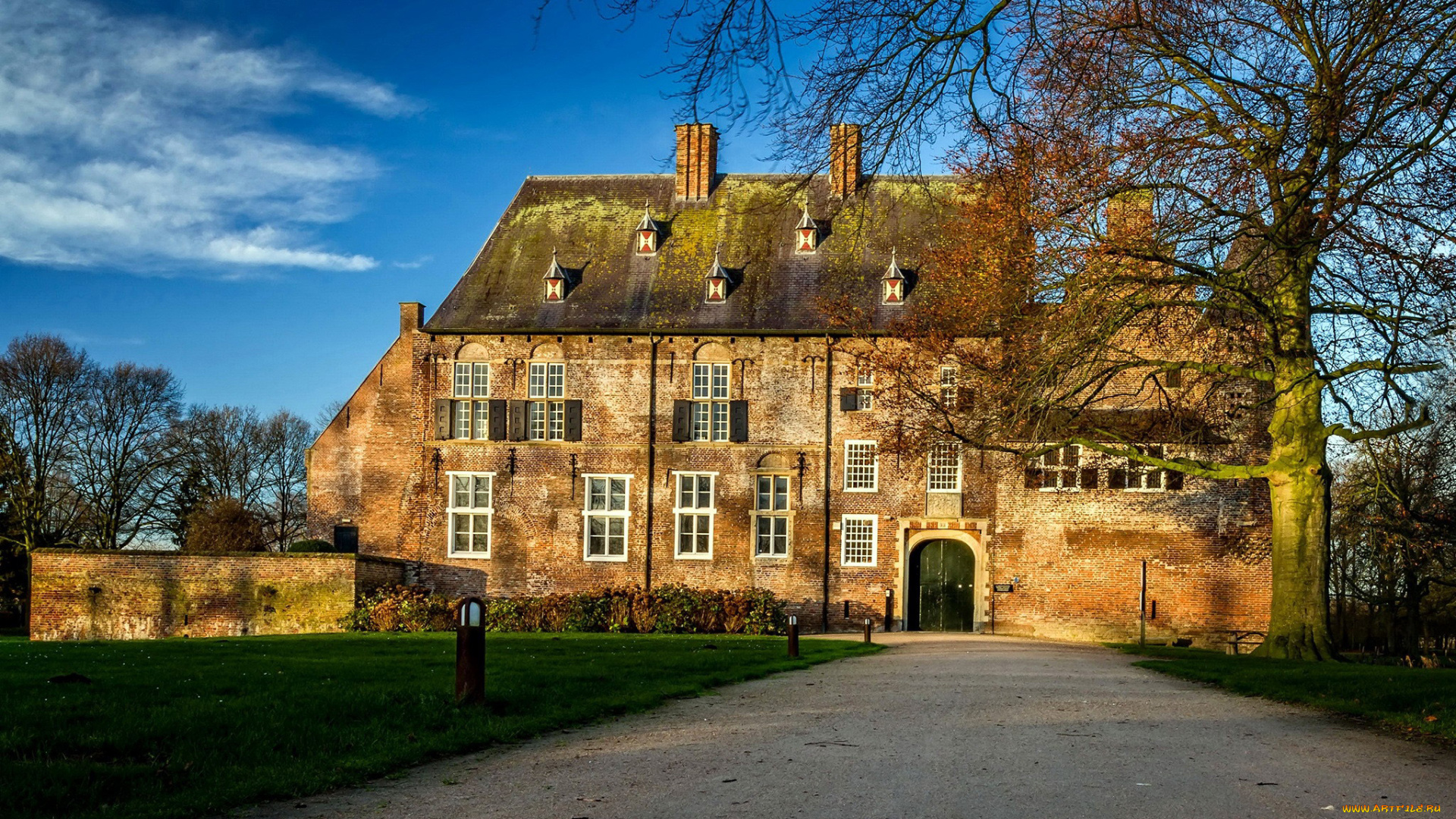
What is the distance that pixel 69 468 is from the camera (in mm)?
45094

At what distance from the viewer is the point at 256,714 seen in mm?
8547

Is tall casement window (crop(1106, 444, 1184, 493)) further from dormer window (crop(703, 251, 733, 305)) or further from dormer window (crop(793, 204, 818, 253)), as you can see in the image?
dormer window (crop(703, 251, 733, 305))

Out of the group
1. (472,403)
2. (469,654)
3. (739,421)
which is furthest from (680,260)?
(469,654)

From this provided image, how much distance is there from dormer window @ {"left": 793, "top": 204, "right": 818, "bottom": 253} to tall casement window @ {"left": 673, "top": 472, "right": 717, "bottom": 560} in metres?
6.79

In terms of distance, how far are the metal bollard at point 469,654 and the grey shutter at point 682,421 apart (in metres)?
22.8

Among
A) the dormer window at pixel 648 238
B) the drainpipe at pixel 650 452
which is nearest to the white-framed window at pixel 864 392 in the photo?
the drainpipe at pixel 650 452

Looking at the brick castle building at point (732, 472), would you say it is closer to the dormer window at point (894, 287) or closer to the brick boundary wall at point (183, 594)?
the dormer window at point (894, 287)

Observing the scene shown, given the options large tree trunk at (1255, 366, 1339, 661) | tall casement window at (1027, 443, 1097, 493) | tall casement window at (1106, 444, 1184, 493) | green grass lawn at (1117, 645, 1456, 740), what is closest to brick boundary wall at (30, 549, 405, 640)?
tall casement window at (1027, 443, 1097, 493)

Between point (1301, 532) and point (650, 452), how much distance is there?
17.3 m

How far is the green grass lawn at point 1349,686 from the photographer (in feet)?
34.2

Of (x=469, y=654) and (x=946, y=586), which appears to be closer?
(x=469, y=654)

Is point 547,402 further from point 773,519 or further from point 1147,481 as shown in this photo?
point 1147,481

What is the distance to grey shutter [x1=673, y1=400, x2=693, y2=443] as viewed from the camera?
1282 inches

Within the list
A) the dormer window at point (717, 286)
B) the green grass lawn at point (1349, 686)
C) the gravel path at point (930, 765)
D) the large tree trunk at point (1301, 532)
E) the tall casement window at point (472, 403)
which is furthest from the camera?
the tall casement window at point (472, 403)
